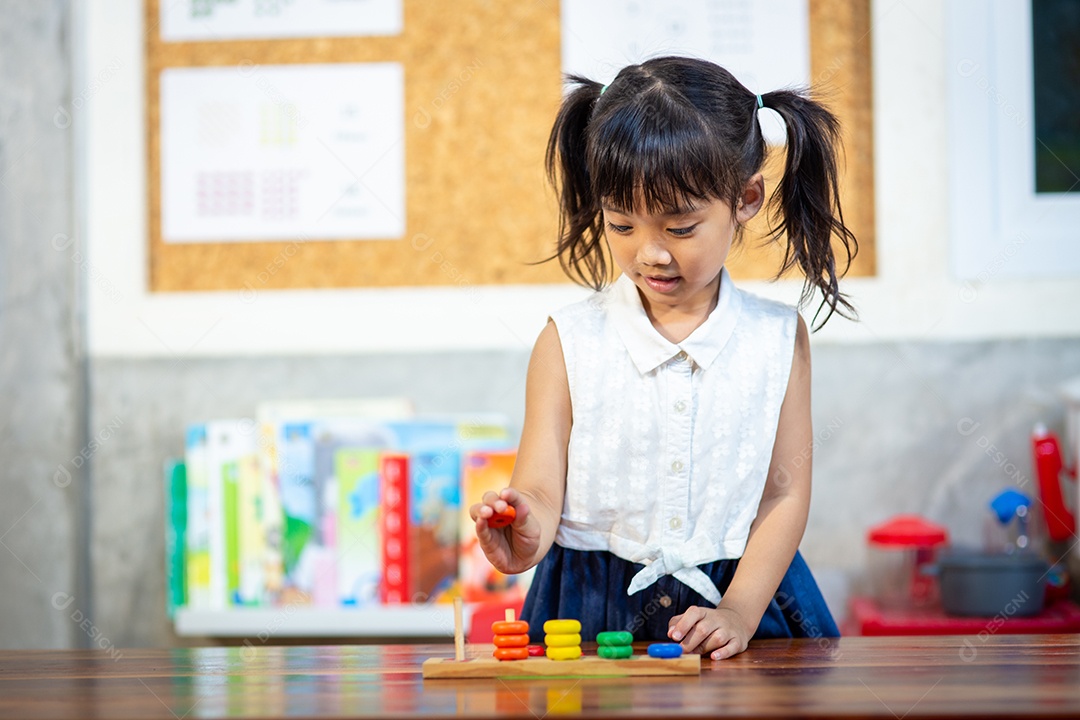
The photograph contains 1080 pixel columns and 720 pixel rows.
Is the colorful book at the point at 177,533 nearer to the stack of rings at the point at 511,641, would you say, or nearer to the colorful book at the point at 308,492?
the colorful book at the point at 308,492

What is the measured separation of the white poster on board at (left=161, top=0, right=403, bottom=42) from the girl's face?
125 cm

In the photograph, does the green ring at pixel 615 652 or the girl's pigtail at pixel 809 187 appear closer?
the green ring at pixel 615 652

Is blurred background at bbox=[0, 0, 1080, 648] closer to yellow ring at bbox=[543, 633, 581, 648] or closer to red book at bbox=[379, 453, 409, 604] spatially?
red book at bbox=[379, 453, 409, 604]

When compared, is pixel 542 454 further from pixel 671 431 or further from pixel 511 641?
pixel 511 641

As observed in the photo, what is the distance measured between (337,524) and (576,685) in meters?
1.23

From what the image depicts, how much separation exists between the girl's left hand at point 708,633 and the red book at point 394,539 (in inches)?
40.7

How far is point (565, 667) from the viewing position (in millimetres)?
869

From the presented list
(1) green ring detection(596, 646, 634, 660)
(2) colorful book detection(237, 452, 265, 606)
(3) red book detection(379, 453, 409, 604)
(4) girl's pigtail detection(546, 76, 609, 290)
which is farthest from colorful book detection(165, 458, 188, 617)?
(1) green ring detection(596, 646, 634, 660)

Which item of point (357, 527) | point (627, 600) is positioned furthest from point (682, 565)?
point (357, 527)

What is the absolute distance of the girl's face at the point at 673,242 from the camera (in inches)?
41.9

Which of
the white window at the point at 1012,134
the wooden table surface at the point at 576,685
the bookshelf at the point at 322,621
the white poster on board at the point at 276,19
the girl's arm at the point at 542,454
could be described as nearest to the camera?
the wooden table surface at the point at 576,685

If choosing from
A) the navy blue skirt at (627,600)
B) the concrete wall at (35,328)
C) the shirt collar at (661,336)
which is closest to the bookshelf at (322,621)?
the concrete wall at (35,328)

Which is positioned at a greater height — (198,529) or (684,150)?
(684,150)

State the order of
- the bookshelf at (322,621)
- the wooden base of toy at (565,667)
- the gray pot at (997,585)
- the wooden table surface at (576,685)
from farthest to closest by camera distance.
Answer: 1. the bookshelf at (322,621)
2. the gray pot at (997,585)
3. the wooden base of toy at (565,667)
4. the wooden table surface at (576,685)
